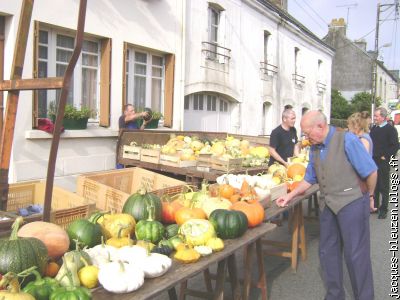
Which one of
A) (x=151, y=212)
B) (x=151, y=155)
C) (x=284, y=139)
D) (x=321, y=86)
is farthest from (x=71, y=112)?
(x=321, y=86)

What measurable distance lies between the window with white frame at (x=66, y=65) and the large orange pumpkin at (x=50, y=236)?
5.57 meters

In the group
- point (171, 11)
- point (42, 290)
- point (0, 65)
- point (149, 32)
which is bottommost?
point (42, 290)

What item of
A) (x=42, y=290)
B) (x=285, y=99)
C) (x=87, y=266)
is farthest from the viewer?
(x=285, y=99)

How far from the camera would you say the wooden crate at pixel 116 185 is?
5.21 metres

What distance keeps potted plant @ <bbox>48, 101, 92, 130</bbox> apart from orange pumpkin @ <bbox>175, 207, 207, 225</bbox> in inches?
200

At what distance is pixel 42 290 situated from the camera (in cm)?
233

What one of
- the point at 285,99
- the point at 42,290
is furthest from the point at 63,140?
the point at 285,99

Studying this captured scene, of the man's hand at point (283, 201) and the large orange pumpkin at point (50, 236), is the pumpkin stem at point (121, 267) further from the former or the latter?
the man's hand at point (283, 201)

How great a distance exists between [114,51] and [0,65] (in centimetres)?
Result: 262

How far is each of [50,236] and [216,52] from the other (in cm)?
1168

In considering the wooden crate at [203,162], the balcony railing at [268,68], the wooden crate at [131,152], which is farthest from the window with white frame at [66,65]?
the balcony railing at [268,68]

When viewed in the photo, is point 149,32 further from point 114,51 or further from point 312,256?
point 312,256

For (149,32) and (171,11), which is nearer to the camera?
(149,32)

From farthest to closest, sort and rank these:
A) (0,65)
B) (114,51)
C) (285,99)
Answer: (285,99)
(114,51)
(0,65)
